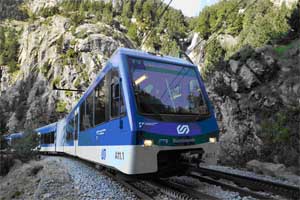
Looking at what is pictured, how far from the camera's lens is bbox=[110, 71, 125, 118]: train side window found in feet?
20.4

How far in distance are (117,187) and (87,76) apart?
54596 millimetres

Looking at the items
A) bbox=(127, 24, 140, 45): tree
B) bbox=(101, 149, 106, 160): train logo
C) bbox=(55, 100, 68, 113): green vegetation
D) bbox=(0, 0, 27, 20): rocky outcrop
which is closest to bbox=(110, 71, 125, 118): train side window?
bbox=(101, 149, 106, 160): train logo

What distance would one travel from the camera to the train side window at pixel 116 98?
20.4 ft

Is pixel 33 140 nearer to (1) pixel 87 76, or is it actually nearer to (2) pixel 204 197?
(2) pixel 204 197

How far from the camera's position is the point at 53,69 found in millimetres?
65438

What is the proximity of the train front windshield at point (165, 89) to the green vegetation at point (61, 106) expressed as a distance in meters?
52.1

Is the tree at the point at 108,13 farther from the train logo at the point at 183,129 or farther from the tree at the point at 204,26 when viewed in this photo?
the train logo at the point at 183,129

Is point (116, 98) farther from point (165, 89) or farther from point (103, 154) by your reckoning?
point (103, 154)

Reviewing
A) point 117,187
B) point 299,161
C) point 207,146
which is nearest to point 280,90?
point 299,161

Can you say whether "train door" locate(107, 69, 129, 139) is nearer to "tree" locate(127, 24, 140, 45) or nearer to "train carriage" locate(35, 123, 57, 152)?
"train carriage" locate(35, 123, 57, 152)

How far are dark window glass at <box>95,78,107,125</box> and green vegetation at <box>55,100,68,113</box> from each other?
50.1m

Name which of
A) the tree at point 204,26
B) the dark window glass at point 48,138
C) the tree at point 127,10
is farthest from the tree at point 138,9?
the dark window glass at point 48,138

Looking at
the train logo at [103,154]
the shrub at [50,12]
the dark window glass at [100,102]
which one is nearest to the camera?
the train logo at [103,154]

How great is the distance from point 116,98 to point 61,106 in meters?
53.2
